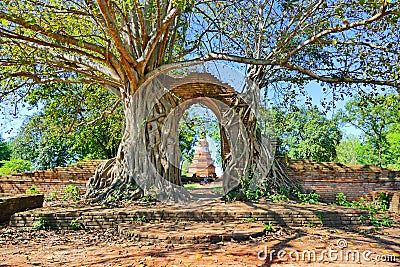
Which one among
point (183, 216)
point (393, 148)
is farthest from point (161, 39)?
point (393, 148)

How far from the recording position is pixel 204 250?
434 cm

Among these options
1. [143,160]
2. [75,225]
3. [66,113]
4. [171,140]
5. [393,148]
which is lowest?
[75,225]

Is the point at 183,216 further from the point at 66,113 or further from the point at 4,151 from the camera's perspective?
the point at 4,151

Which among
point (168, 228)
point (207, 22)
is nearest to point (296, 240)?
point (168, 228)

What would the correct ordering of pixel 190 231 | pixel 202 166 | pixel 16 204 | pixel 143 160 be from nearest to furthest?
pixel 190 231, pixel 16 204, pixel 143 160, pixel 202 166

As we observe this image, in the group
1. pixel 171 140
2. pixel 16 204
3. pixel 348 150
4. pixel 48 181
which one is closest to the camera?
pixel 16 204

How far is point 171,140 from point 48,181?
13.6 feet

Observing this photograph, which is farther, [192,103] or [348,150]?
[348,150]

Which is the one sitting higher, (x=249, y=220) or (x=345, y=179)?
(x=345, y=179)

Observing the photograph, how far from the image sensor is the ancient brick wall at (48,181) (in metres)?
9.95

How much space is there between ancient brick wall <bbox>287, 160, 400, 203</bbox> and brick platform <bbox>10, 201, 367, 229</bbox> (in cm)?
311

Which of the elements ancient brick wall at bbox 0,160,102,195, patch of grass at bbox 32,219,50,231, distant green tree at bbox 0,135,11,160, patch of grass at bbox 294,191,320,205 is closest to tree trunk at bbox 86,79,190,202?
patch of grass at bbox 32,219,50,231

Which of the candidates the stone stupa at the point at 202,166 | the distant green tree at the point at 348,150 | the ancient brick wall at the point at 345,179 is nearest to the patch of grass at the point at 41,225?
the ancient brick wall at the point at 345,179

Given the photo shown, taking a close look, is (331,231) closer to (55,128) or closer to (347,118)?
(55,128)
